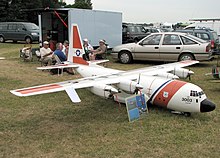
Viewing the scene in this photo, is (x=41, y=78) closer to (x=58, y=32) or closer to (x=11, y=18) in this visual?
(x=58, y=32)

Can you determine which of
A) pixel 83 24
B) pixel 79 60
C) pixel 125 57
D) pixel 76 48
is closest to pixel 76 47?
pixel 76 48

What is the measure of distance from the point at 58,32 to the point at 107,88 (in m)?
13.0

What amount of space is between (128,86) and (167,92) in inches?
42.4

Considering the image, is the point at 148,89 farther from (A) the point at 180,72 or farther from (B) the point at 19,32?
(B) the point at 19,32

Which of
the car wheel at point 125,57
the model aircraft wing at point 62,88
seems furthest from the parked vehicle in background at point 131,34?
the model aircraft wing at point 62,88

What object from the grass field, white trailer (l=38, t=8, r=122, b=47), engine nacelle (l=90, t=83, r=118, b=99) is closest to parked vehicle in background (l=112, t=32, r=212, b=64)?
white trailer (l=38, t=8, r=122, b=47)

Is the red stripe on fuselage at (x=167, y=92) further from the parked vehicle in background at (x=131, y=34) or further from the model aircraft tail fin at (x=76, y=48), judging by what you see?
the parked vehicle in background at (x=131, y=34)

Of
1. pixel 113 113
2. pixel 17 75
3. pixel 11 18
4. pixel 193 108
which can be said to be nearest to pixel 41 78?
pixel 17 75

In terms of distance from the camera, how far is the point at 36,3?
46031 millimetres

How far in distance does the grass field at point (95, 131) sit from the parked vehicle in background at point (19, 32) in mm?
18484

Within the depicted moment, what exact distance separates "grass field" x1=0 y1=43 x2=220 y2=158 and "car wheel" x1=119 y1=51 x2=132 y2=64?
7330 mm

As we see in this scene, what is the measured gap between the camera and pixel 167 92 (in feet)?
23.6

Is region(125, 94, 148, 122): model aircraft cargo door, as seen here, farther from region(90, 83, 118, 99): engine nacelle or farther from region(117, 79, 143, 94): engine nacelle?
region(90, 83, 118, 99): engine nacelle

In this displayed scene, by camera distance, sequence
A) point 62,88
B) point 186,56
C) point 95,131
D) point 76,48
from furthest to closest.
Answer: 1. point 186,56
2. point 76,48
3. point 95,131
4. point 62,88
